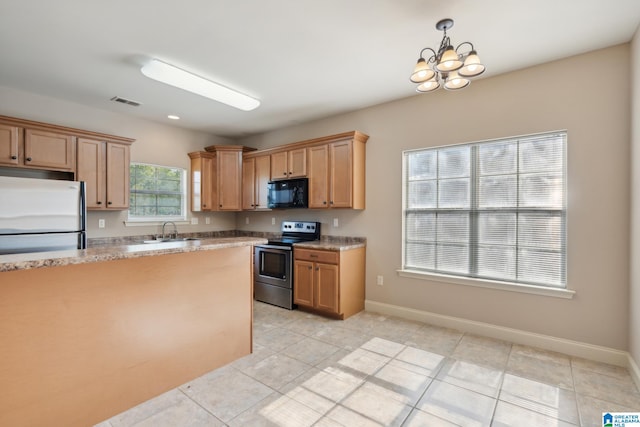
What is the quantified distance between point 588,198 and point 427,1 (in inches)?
85.4

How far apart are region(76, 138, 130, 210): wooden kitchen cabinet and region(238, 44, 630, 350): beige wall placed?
3.49 metres

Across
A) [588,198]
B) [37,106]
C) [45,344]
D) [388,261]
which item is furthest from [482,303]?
[37,106]

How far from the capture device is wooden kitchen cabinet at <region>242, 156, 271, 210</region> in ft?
15.8

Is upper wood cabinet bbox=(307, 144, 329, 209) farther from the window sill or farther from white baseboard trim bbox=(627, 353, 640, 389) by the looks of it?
white baseboard trim bbox=(627, 353, 640, 389)

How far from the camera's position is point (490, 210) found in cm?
321

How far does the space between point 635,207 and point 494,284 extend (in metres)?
1.27

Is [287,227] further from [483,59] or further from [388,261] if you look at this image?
[483,59]

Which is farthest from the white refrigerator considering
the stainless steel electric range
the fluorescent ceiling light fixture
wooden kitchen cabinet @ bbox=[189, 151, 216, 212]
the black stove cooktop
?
the black stove cooktop

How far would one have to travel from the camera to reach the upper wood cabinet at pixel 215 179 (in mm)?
5000

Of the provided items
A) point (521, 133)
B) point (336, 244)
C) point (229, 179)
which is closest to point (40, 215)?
point (229, 179)

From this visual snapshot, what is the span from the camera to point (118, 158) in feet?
12.9

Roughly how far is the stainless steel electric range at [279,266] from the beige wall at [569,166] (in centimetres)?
132

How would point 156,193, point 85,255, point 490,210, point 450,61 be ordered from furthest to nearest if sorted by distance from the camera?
point 156,193 → point 490,210 → point 450,61 → point 85,255

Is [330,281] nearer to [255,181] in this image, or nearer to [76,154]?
[255,181]
